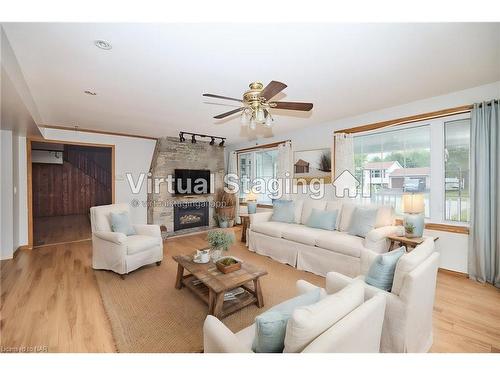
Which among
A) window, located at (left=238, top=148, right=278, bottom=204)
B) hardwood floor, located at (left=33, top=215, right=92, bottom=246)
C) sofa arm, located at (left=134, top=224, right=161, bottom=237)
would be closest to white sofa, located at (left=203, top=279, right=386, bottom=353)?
sofa arm, located at (left=134, top=224, right=161, bottom=237)

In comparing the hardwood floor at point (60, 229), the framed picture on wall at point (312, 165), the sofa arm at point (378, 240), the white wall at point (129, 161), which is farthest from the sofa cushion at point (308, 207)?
the hardwood floor at point (60, 229)

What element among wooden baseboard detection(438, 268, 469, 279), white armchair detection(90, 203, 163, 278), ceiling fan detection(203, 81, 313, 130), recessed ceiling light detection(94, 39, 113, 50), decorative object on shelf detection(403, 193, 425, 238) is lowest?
wooden baseboard detection(438, 268, 469, 279)

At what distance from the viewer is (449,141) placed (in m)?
3.09

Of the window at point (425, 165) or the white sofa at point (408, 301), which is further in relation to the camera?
the window at point (425, 165)

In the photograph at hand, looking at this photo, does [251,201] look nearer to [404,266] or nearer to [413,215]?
[413,215]

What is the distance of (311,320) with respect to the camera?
3.02 feet

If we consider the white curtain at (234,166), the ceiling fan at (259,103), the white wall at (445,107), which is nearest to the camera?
Answer: the ceiling fan at (259,103)

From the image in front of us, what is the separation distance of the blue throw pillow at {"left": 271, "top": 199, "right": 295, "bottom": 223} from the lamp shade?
1.80m

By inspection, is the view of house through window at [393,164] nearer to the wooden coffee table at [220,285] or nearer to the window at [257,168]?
the window at [257,168]

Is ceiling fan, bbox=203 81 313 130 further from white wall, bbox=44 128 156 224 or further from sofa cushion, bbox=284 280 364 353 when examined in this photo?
white wall, bbox=44 128 156 224

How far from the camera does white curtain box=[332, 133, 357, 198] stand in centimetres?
400

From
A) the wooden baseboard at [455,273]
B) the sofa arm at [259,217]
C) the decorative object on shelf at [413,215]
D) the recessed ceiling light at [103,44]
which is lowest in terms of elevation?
the wooden baseboard at [455,273]

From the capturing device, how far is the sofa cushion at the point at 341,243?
9.23ft

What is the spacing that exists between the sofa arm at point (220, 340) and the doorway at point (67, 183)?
21.7ft
